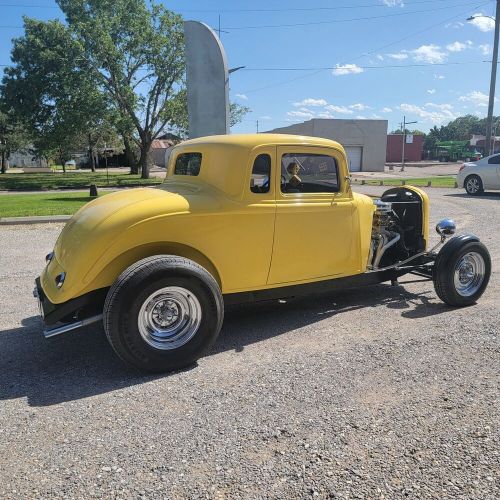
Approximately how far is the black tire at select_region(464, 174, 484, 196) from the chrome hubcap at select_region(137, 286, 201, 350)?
15.9 metres

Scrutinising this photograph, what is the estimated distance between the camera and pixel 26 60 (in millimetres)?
31250

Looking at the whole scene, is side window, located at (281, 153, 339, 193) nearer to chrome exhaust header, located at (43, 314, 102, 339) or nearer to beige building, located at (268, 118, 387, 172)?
chrome exhaust header, located at (43, 314, 102, 339)

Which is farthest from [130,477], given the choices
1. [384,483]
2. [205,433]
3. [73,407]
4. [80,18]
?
[80,18]

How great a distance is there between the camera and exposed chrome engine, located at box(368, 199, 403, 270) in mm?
5340

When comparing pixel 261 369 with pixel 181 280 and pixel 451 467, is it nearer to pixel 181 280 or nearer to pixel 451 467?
pixel 181 280

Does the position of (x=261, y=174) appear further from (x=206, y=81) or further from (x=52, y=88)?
(x=52, y=88)

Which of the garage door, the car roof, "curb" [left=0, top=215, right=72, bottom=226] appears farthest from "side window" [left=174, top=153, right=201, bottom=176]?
the garage door

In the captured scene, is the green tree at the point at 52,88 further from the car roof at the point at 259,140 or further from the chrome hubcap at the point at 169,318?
the chrome hubcap at the point at 169,318

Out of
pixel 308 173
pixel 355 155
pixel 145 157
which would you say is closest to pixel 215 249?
pixel 308 173

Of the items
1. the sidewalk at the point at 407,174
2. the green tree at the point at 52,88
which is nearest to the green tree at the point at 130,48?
the green tree at the point at 52,88

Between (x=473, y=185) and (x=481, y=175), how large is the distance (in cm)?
47

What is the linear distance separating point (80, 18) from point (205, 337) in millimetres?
32462

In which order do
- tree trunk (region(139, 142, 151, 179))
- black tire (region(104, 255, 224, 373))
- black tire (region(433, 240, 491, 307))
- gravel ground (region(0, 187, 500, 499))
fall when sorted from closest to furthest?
gravel ground (region(0, 187, 500, 499))
black tire (region(104, 255, 224, 373))
black tire (region(433, 240, 491, 307))
tree trunk (region(139, 142, 151, 179))

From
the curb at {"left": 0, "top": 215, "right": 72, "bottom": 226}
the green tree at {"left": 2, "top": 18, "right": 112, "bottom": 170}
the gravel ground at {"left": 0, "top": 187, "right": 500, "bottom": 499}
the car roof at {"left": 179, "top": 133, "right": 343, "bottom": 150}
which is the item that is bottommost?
the gravel ground at {"left": 0, "top": 187, "right": 500, "bottom": 499}
